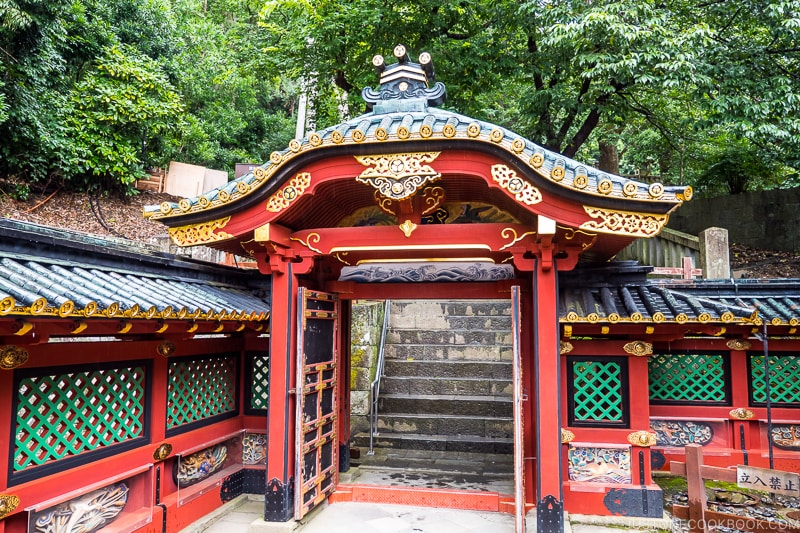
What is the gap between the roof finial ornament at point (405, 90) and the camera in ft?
19.2

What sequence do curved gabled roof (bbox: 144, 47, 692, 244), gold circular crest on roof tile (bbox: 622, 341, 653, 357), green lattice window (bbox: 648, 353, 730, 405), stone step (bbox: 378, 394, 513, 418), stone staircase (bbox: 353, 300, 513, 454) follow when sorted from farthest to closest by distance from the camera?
stone step (bbox: 378, 394, 513, 418) < stone staircase (bbox: 353, 300, 513, 454) < green lattice window (bbox: 648, 353, 730, 405) < gold circular crest on roof tile (bbox: 622, 341, 653, 357) < curved gabled roof (bbox: 144, 47, 692, 244)

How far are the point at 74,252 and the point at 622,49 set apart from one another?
935 centimetres

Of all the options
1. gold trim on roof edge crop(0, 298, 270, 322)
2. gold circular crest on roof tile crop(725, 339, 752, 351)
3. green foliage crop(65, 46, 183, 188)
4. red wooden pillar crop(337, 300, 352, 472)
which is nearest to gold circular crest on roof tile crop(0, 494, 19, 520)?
gold trim on roof edge crop(0, 298, 270, 322)

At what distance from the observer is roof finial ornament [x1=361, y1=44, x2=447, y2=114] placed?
586cm

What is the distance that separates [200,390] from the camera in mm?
6039

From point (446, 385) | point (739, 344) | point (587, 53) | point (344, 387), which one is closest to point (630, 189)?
point (739, 344)

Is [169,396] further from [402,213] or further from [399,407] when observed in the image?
[399,407]

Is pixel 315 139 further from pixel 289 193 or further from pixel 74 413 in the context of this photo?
pixel 74 413

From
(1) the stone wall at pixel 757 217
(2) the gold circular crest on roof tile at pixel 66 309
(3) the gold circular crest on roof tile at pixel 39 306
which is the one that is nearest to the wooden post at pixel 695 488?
(2) the gold circular crest on roof tile at pixel 66 309

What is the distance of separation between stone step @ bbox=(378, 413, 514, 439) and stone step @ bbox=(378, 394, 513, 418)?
132 millimetres

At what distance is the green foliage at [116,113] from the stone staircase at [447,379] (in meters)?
9.70

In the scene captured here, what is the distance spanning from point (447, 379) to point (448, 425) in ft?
3.62

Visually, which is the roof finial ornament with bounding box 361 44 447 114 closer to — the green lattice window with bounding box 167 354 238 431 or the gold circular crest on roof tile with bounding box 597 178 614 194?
the gold circular crest on roof tile with bounding box 597 178 614 194

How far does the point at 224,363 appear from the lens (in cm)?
662
